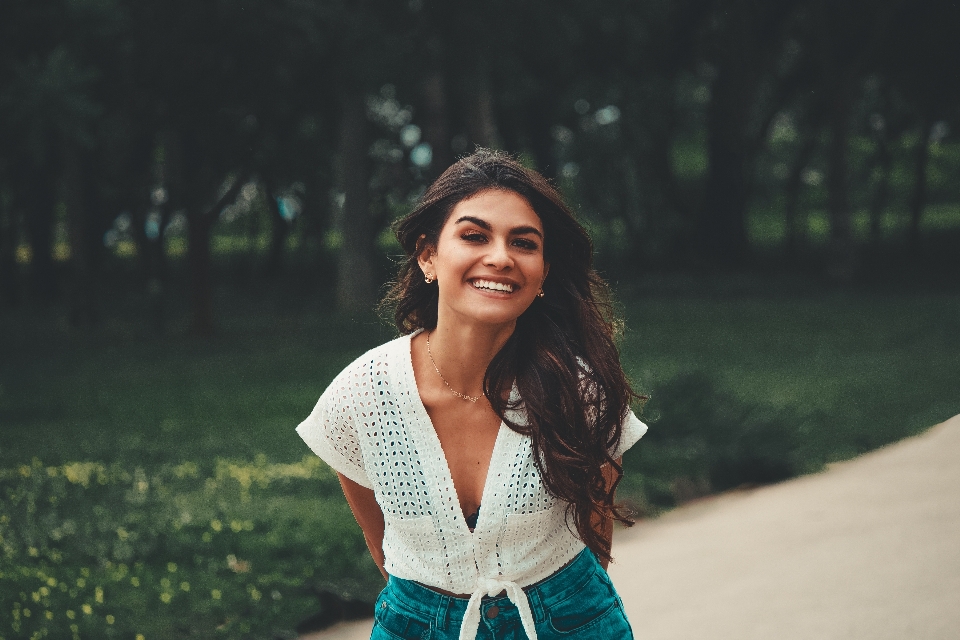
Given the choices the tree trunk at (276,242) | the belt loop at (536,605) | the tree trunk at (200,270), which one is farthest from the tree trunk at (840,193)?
the belt loop at (536,605)

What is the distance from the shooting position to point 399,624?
2.39 metres

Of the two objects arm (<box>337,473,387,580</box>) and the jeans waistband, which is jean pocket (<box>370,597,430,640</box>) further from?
arm (<box>337,473,387,580</box>)

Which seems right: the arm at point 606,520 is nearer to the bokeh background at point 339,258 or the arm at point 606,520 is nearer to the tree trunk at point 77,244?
the bokeh background at point 339,258

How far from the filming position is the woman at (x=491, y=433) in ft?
7.68

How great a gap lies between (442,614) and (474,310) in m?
0.64

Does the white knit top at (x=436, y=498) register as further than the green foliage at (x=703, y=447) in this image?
No

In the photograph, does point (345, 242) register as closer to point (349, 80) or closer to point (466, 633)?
point (349, 80)

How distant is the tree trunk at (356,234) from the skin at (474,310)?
1961cm

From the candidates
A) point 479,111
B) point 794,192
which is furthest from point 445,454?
point 794,192

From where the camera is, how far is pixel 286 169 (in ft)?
85.7

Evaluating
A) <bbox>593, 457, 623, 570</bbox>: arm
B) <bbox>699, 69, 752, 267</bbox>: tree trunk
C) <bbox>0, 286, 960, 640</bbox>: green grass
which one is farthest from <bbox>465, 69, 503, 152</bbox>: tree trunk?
<bbox>593, 457, 623, 570</bbox>: arm

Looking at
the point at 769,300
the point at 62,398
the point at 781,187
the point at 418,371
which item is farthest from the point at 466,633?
the point at 781,187

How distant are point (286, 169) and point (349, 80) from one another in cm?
777

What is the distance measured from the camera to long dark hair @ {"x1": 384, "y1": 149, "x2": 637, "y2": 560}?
238cm
